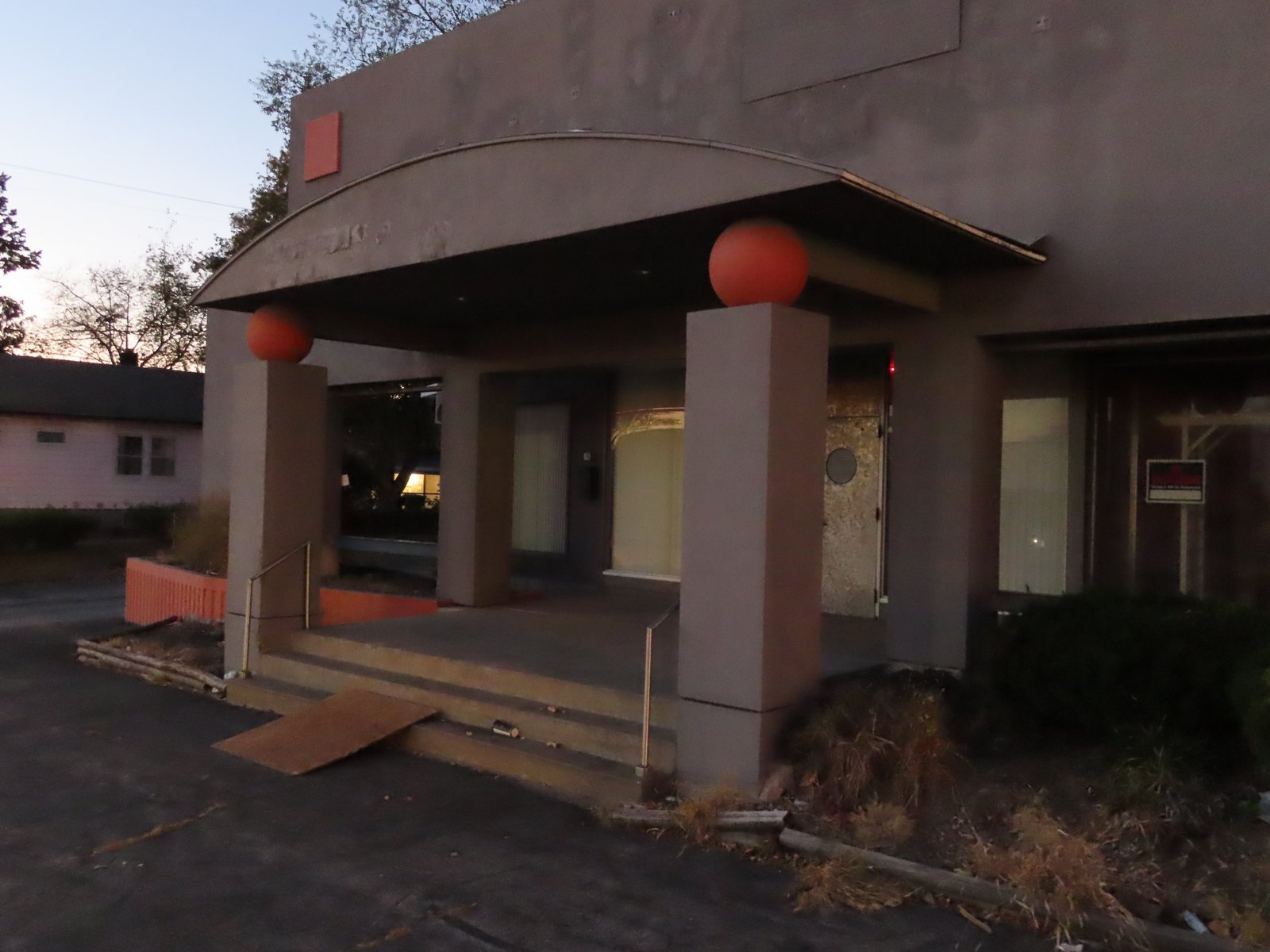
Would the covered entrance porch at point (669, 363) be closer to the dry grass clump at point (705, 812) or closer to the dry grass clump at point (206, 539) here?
the dry grass clump at point (705, 812)

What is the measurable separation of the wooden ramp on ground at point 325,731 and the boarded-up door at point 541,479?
5.85m

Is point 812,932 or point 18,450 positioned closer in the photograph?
point 812,932

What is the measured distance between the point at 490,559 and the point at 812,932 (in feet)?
24.8

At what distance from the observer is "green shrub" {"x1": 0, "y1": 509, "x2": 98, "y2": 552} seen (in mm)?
20000

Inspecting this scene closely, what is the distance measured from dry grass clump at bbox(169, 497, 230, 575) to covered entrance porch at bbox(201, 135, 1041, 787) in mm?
3829

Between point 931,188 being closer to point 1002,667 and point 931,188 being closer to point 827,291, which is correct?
point 827,291

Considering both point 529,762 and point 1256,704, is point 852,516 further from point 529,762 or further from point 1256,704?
point 1256,704

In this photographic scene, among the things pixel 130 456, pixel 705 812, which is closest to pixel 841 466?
pixel 705 812

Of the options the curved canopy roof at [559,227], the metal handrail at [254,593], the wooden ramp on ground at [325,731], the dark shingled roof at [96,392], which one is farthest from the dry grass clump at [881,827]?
the dark shingled roof at [96,392]

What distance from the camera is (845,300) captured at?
7703 millimetres

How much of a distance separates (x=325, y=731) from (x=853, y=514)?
5499mm

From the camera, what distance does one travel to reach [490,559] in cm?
1151

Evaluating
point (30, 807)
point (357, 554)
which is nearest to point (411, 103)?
point (357, 554)

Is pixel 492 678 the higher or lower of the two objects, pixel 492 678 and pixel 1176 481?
the lower
